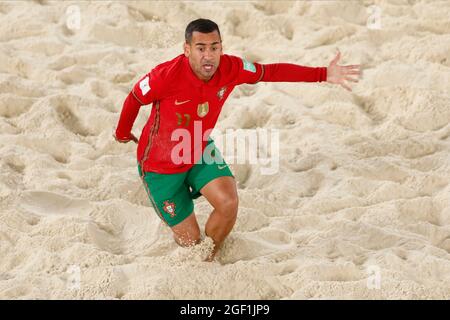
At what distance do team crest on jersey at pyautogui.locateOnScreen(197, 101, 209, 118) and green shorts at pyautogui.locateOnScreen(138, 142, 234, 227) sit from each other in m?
0.16

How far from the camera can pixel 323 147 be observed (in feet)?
12.3

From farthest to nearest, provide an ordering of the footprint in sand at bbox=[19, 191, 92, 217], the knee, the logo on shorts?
the footprint in sand at bbox=[19, 191, 92, 217]
the logo on shorts
the knee

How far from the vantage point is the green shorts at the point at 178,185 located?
2.94 metres

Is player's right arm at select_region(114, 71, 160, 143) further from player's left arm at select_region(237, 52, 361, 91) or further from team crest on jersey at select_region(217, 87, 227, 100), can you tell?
player's left arm at select_region(237, 52, 361, 91)

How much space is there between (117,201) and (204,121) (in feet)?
2.02

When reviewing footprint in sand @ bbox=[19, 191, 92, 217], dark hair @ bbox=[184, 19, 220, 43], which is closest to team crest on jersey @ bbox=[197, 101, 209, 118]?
dark hair @ bbox=[184, 19, 220, 43]

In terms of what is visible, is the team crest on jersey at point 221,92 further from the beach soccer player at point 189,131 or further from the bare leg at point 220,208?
the bare leg at point 220,208

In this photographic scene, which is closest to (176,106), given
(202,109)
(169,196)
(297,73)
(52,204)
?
(202,109)

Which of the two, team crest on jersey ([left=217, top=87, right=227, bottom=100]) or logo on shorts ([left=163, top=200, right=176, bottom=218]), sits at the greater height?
team crest on jersey ([left=217, top=87, right=227, bottom=100])

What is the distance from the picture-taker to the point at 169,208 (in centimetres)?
297

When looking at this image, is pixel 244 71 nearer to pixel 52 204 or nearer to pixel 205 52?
pixel 205 52

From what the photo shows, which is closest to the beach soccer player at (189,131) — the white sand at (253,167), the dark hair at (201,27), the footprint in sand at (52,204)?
the dark hair at (201,27)

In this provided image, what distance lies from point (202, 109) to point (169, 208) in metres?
0.40

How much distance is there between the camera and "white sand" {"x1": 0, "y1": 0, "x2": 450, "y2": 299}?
9.04 ft
